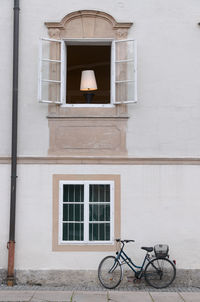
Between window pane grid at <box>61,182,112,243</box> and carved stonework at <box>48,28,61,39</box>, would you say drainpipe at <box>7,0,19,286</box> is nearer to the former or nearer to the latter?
carved stonework at <box>48,28,61,39</box>

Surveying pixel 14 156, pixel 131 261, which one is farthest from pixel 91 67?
pixel 131 261

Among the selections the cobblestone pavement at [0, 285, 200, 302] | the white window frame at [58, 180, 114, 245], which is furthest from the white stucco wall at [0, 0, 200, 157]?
the cobblestone pavement at [0, 285, 200, 302]

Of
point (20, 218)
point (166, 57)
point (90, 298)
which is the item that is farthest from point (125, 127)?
point (90, 298)

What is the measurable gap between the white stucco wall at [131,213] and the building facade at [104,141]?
2 cm

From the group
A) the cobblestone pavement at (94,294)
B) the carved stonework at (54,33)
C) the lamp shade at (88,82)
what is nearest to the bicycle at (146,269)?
the cobblestone pavement at (94,294)

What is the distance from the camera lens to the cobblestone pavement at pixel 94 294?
309 inches

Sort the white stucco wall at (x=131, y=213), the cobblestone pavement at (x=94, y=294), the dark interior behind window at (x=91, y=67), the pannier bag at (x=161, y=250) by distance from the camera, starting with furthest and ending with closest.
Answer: the dark interior behind window at (x=91, y=67) < the white stucco wall at (x=131, y=213) < the pannier bag at (x=161, y=250) < the cobblestone pavement at (x=94, y=294)

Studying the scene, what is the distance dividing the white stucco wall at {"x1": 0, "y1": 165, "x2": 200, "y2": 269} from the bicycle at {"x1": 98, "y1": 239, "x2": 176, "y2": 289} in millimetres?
217

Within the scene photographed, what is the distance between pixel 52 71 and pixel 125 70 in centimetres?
164

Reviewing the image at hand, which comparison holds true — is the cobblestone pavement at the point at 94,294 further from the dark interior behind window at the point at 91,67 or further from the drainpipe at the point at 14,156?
the dark interior behind window at the point at 91,67

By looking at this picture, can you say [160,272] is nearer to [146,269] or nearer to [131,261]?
[146,269]

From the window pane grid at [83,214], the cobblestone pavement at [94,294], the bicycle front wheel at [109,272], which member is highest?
the window pane grid at [83,214]

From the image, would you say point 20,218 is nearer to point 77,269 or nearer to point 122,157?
point 77,269

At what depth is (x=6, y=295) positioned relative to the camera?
800cm
